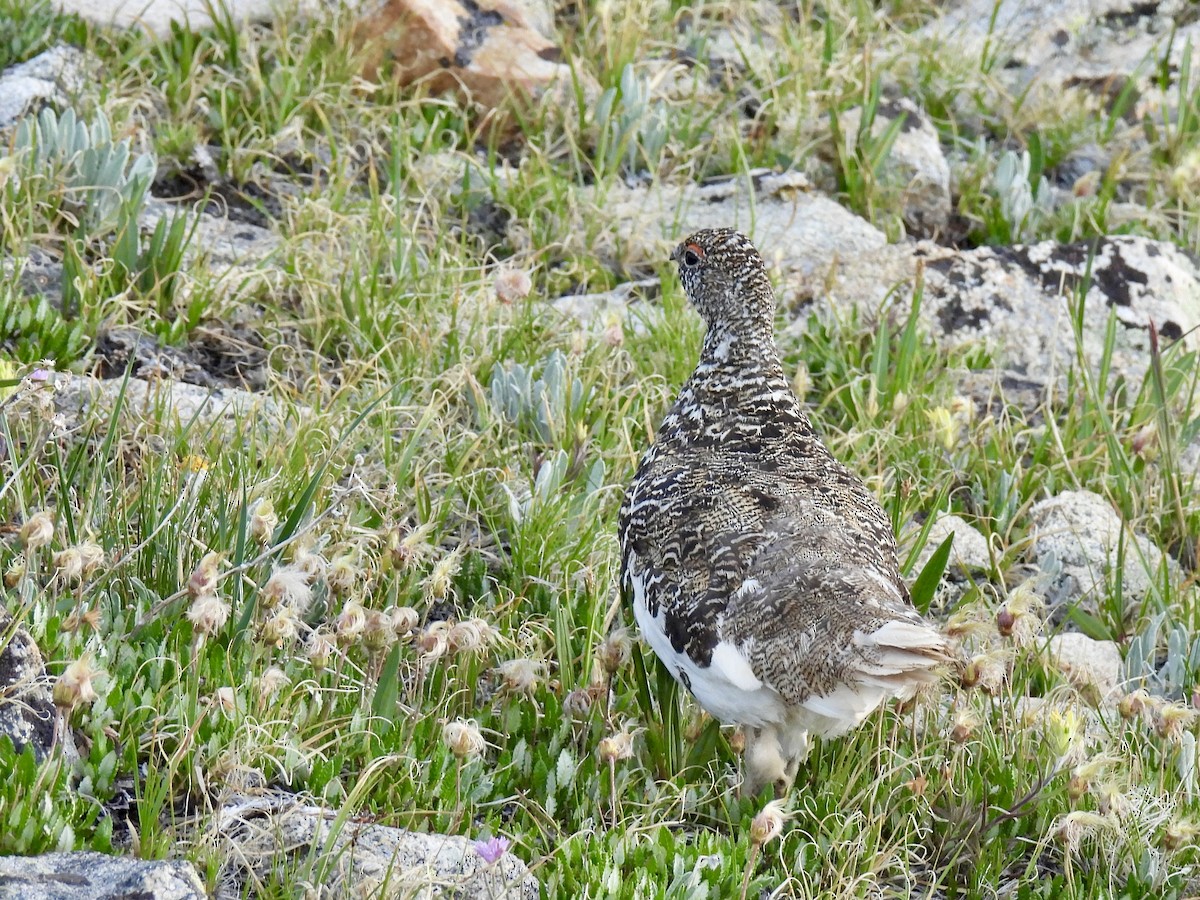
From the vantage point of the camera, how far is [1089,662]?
4.81 meters

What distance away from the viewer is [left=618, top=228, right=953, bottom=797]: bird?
11.4 feet

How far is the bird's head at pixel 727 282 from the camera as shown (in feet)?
15.2

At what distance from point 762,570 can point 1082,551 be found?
6.27 feet

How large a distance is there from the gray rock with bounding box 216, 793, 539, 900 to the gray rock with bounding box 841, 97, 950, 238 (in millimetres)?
4602

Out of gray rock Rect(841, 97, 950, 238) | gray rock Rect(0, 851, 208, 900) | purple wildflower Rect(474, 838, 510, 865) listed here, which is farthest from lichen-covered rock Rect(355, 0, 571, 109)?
gray rock Rect(0, 851, 208, 900)

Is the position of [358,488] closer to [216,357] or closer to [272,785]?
[272,785]

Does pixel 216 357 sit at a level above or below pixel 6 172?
below

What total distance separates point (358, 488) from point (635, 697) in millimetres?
988

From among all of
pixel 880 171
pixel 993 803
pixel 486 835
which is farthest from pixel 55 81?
pixel 993 803

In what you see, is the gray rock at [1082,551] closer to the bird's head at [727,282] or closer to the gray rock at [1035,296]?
the gray rock at [1035,296]

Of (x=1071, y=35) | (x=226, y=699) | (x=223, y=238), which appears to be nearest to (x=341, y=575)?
(x=226, y=699)

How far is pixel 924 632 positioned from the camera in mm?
3357

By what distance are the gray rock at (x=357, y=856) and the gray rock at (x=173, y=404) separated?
5.33 ft

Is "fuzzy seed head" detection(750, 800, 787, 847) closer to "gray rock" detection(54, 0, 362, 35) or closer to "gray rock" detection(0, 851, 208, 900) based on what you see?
"gray rock" detection(0, 851, 208, 900)
